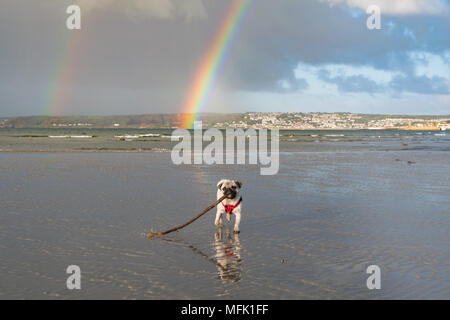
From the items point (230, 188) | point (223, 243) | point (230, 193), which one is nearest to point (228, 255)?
point (223, 243)

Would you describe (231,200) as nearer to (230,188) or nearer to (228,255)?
(230,188)

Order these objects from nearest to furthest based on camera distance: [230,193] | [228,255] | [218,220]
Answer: [228,255] → [230,193] → [218,220]

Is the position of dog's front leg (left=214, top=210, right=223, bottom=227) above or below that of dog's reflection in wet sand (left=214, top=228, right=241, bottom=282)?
above

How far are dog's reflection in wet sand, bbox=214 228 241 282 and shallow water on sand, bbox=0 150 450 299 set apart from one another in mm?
21

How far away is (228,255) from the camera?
8508 mm

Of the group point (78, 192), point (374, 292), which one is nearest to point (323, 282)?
point (374, 292)

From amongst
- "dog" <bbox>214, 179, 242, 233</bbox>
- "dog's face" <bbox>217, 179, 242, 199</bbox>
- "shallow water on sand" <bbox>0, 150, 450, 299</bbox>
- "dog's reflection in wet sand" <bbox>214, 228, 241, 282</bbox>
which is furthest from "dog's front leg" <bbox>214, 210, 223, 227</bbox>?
"dog's face" <bbox>217, 179, 242, 199</bbox>

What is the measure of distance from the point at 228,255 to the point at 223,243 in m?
0.90

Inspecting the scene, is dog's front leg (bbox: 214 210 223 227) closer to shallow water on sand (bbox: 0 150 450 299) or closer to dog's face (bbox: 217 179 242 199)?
shallow water on sand (bbox: 0 150 450 299)

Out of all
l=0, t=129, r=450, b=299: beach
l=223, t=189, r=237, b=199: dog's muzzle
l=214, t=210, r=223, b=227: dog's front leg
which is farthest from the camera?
l=214, t=210, r=223, b=227: dog's front leg

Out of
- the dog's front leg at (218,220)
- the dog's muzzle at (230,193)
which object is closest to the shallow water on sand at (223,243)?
the dog's front leg at (218,220)

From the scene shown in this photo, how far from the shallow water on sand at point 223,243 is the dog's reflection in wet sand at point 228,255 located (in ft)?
0.07

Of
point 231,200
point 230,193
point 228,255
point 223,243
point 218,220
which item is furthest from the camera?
point 218,220

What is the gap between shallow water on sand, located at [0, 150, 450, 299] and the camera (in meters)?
6.80
